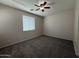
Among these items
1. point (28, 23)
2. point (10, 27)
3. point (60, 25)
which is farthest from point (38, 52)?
point (60, 25)

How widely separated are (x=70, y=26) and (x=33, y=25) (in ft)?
10.4

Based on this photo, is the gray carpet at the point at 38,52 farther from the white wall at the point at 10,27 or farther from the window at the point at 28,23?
the window at the point at 28,23

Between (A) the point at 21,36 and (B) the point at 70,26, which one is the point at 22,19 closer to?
(A) the point at 21,36

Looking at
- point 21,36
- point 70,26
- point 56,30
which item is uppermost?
point 70,26

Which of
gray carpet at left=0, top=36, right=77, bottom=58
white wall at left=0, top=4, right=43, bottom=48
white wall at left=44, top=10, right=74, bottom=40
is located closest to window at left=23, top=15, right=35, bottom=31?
white wall at left=0, top=4, right=43, bottom=48

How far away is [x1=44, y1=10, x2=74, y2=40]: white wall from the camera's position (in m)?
4.94

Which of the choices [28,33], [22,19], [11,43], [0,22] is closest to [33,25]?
[28,33]

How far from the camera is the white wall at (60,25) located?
494 cm

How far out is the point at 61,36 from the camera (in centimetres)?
554

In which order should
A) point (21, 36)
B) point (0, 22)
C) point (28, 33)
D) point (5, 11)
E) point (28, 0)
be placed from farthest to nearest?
1. point (28, 33)
2. point (21, 36)
3. point (5, 11)
4. point (0, 22)
5. point (28, 0)

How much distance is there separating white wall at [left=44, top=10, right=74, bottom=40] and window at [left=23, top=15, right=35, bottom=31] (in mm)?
1740

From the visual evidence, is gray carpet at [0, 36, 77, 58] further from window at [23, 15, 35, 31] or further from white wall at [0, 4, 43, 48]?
window at [23, 15, 35, 31]

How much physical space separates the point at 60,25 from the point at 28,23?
9.27 feet

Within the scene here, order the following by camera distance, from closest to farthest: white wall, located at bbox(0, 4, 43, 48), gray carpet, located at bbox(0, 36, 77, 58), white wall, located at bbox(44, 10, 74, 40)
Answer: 1. gray carpet, located at bbox(0, 36, 77, 58)
2. white wall, located at bbox(0, 4, 43, 48)
3. white wall, located at bbox(44, 10, 74, 40)
